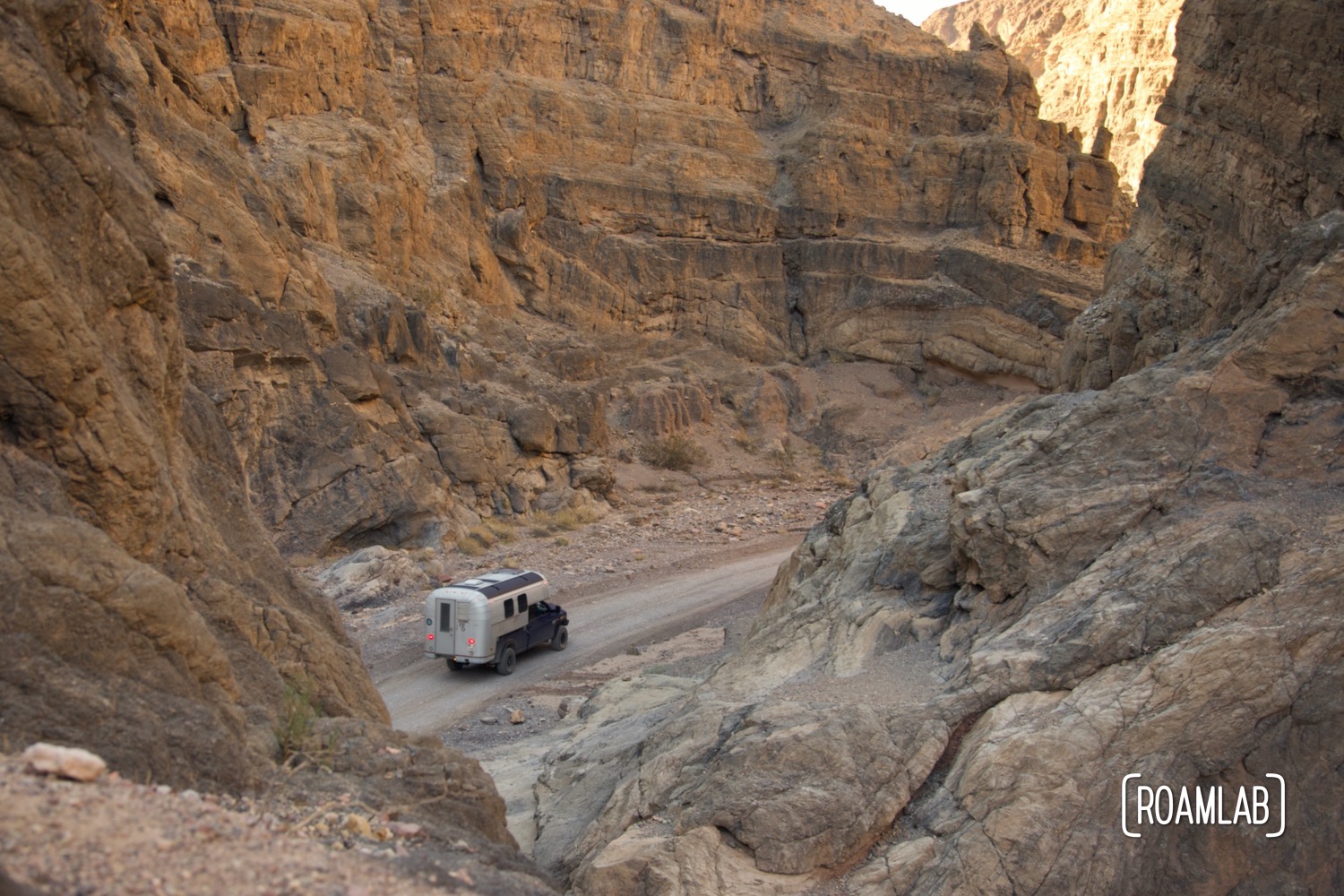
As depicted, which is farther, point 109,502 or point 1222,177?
point 1222,177

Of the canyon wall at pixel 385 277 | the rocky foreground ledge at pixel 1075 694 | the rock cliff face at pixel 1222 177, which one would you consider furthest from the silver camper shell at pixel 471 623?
the rock cliff face at pixel 1222 177

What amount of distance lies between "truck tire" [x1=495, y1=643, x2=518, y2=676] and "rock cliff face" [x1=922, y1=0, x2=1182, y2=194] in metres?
50.2

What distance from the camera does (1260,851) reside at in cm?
740

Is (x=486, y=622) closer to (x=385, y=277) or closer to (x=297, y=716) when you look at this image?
(x=297, y=716)

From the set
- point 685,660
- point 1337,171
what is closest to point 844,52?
point 1337,171

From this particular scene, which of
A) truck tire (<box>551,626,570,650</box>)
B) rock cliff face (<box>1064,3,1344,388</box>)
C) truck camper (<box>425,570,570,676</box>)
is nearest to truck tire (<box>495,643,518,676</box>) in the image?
truck camper (<box>425,570,570,676</box>)

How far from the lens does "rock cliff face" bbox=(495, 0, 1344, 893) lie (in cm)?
746

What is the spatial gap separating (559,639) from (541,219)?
23177 mm

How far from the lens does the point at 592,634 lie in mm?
18734

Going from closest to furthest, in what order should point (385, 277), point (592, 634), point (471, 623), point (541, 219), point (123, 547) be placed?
1. point (123, 547)
2. point (471, 623)
3. point (592, 634)
4. point (385, 277)
5. point (541, 219)

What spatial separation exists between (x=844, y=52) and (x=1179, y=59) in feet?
84.3

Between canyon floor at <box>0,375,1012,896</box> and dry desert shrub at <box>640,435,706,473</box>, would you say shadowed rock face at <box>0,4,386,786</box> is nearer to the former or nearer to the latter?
canyon floor at <box>0,375,1012,896</box>

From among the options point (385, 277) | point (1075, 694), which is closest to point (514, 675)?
point (1075, 694)

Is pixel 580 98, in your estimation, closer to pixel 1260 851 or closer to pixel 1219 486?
pixel 1219 486
